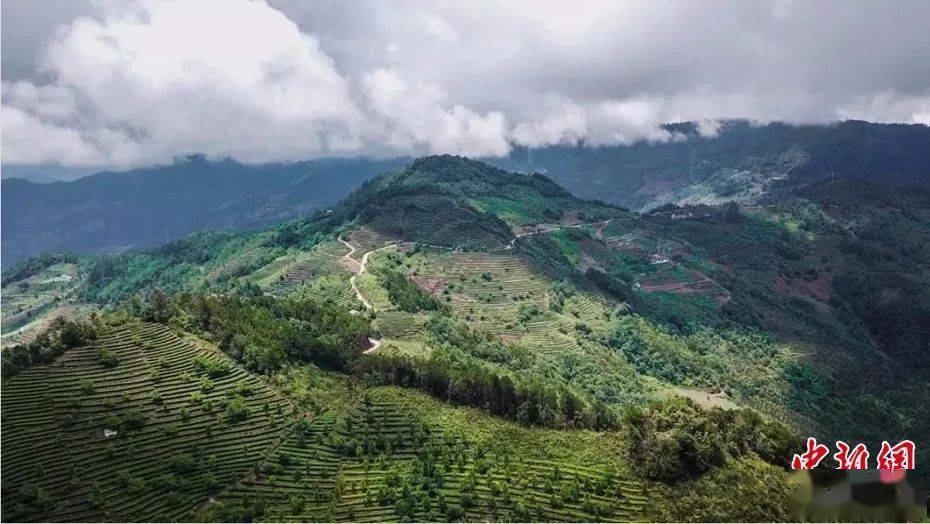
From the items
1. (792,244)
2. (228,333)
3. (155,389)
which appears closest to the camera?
(155,389)

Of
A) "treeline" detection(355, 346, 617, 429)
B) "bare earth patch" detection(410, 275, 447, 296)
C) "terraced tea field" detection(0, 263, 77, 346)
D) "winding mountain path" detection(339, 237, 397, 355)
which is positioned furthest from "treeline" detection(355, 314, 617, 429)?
"terraced tea field" detection(0, 263, 77, 346)

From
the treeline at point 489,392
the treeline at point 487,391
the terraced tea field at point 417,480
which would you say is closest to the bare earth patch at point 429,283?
the treeline at point 487,391

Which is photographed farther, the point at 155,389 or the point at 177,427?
the point at 155,389

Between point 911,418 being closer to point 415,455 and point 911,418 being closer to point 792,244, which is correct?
point 792,244

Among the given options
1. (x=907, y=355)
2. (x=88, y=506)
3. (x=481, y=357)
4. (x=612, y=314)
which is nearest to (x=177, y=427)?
(x=88, y=506)

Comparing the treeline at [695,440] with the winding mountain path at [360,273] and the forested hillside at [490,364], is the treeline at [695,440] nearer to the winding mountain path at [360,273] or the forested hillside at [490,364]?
the forested hillside at [490,364]

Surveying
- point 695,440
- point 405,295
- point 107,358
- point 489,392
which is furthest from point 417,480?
point 405,295

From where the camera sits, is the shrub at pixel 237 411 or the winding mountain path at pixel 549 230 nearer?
the shrub at pixel 237 411
